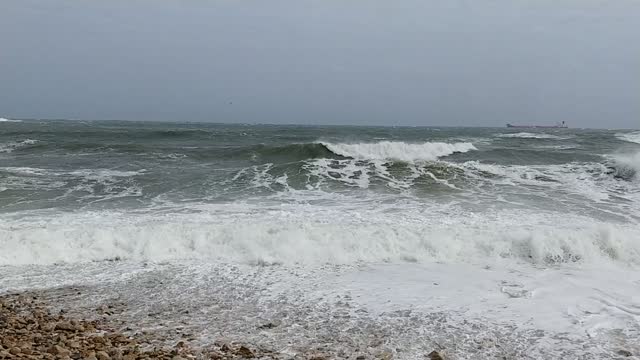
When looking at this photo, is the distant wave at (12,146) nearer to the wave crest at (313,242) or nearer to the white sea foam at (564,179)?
the wave crest at (313,242)

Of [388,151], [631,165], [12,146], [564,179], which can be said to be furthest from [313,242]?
[12,146]

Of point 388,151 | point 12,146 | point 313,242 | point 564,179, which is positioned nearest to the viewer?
point 313,242

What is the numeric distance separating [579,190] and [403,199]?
521 cm

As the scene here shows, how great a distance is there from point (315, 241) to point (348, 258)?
0.72 m

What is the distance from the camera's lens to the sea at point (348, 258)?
5227mm

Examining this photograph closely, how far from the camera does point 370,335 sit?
5.11m

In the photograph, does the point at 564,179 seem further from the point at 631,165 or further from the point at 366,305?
the point at 366,305

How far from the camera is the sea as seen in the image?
5.23 meters

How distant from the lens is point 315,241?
8422 millimetres

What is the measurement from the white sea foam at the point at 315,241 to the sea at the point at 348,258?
3 cm

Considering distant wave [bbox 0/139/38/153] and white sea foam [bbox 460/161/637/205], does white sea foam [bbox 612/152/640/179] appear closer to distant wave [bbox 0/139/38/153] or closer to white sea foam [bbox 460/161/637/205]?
white sea foam [bbox 460/161/637/205]

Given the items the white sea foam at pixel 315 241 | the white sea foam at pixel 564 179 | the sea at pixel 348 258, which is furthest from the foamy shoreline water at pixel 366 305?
the white sea foam at pixel 564 179

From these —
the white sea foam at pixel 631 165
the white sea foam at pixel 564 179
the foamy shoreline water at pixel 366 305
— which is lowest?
the foamy shoreline water at pixel 366 305

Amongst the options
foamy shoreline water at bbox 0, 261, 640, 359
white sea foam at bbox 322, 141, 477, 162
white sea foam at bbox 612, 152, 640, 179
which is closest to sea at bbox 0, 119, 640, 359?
foamy shoreline water at bbox 0, 261, 640, 359
